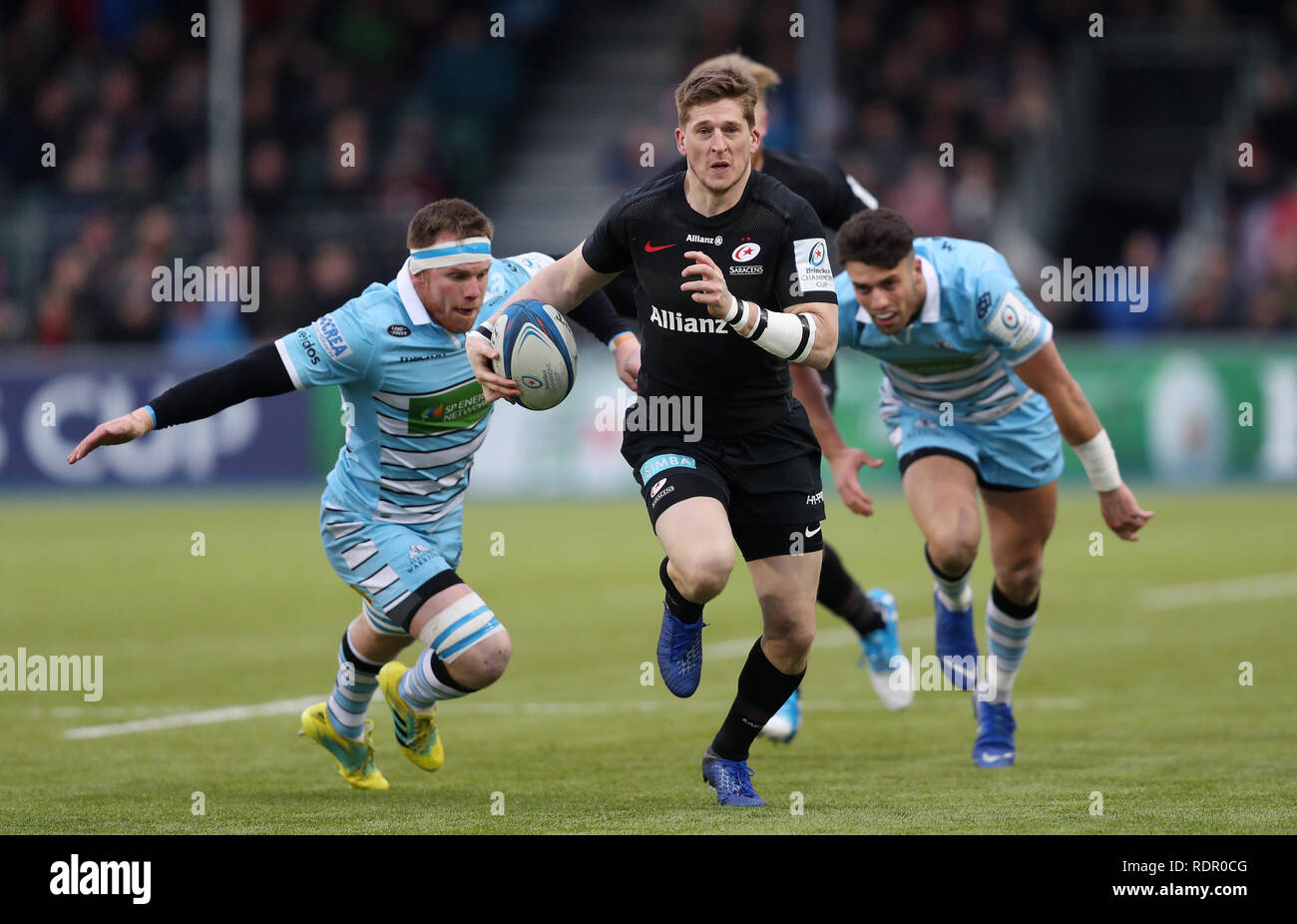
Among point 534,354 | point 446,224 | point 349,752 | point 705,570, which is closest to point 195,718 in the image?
point 349,752

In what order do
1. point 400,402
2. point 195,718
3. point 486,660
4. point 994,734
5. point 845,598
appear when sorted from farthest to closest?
point 195,718
point 845,598
point 994,734
point 400,402
point 486,660

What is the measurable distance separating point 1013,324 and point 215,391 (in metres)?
3.03

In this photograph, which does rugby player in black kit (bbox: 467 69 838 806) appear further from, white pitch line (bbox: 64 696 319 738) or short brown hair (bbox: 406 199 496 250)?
white pitch line (bbox: 64 696 319 738)

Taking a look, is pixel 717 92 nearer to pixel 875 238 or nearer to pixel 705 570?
pixel 875 238

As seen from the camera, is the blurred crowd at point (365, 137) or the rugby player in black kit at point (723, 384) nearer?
the rugby player in black kit at point (723, 384)

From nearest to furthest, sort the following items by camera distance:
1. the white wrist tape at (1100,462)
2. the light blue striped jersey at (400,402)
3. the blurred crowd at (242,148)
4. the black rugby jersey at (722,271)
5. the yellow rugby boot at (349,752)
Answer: the black rugby jersey at (722,271)
the light blue striped jersey at (400,402)
the yellow rugby boot at (349,752)
the white wrist tape at (1100,462)
the blurred crowd at (242,148)

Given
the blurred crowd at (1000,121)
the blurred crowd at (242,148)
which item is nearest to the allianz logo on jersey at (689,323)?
the blurred crowd at (1000,121)

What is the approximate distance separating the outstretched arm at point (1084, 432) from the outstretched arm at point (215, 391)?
287 centimetres

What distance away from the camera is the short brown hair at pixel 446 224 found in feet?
23.8

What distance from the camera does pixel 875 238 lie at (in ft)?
25.0

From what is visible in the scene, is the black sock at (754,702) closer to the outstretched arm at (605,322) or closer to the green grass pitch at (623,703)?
the green grass pitch at (623,703)

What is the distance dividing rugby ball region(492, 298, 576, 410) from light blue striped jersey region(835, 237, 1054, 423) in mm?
1384

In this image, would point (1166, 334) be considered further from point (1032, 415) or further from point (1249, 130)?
point (1032, 415)

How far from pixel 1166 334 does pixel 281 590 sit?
33.9 ft
